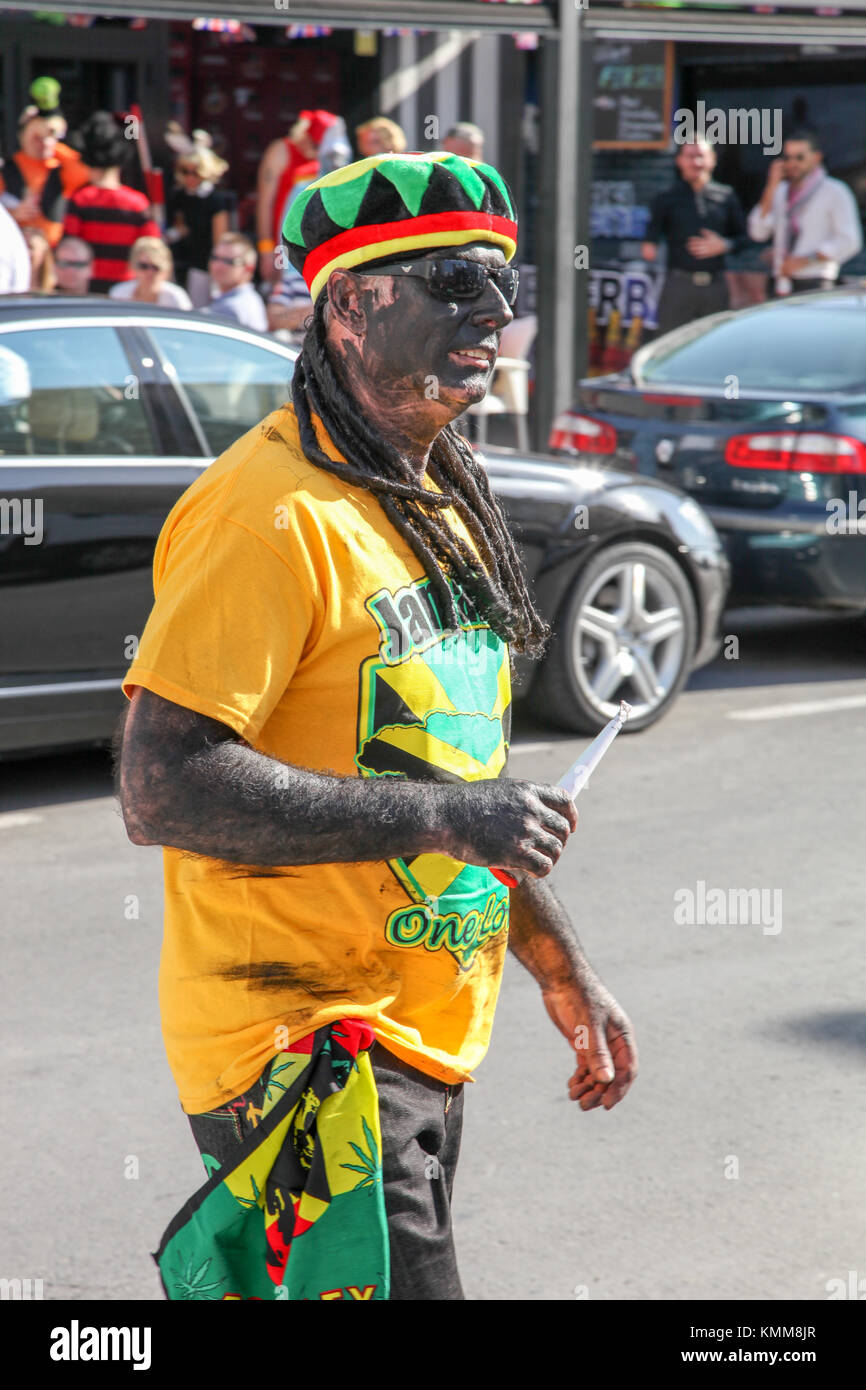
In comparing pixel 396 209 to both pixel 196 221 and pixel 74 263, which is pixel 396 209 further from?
pixel 196 221

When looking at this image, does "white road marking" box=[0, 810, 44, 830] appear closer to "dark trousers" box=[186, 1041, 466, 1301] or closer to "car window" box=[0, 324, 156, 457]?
"car window" box=[0, 324, 156, 457]

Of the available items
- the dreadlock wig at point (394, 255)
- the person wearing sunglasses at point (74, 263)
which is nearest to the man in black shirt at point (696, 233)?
the person wearing sunglasses at point (74, 263)

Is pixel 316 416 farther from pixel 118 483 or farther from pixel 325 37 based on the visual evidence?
pixel 325 37

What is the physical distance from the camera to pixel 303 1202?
A: 79.7 inches

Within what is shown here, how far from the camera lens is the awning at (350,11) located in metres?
11.0

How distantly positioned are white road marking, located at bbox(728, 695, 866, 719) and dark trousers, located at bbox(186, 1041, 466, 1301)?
575cm

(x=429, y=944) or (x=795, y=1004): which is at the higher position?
(x=429, y=944)

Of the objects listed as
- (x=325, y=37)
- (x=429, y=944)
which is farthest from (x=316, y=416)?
(x=325, y=37)

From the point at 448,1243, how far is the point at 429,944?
36cm

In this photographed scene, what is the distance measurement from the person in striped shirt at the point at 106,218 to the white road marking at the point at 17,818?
5.96 metres

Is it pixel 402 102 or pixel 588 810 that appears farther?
pixel 402 102

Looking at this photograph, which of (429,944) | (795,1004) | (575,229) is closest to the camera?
(429,944)

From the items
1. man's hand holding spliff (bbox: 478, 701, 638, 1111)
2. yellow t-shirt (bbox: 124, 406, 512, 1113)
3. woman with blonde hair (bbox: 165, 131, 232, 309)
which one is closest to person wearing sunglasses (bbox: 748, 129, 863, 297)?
woman with blonde hair (bbox: 165, 131, 232, 309)

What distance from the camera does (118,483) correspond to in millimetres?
6258
